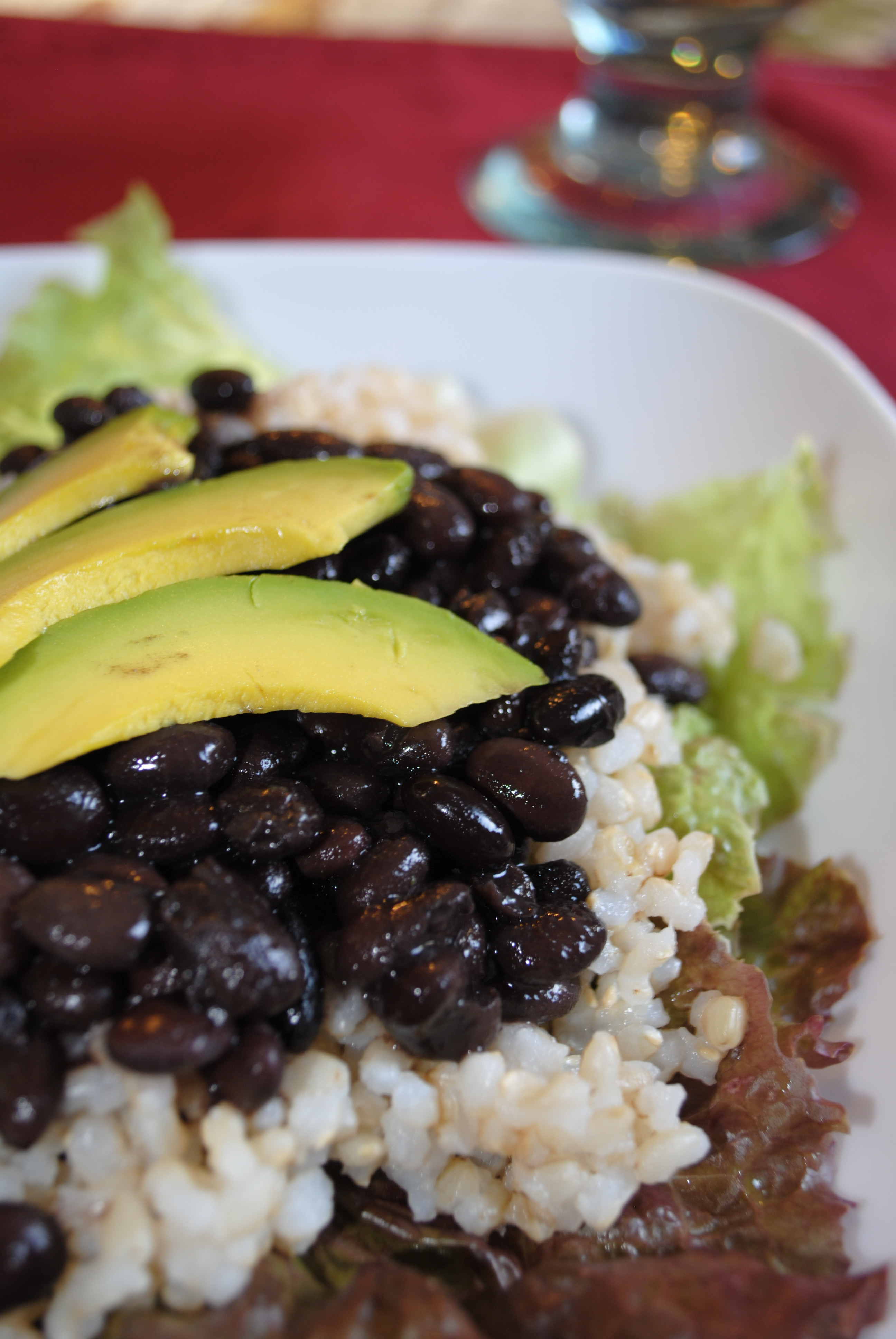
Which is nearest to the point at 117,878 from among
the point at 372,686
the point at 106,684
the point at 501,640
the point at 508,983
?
the point at 106,684

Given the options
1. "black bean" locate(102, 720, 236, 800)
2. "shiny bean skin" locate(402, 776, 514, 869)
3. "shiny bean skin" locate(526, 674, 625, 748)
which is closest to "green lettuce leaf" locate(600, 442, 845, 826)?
"shiny bean skin" locate(526, 674, 625, 748)

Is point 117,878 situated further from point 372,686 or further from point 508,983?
point 508,983

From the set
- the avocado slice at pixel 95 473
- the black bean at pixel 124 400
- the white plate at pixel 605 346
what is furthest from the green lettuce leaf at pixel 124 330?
the avocado slice at pixel 95 473

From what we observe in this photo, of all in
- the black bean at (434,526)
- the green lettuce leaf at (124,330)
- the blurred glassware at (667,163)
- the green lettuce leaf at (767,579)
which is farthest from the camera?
the blurred glassware at (667,163)

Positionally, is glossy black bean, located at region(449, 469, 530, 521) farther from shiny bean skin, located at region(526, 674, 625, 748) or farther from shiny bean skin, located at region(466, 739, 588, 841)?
shiny bean skin, located at region(466, 739, 588, 841)

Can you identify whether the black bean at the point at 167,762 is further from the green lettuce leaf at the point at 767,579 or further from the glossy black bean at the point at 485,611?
the green lettuce leaf at the point at 767,579
